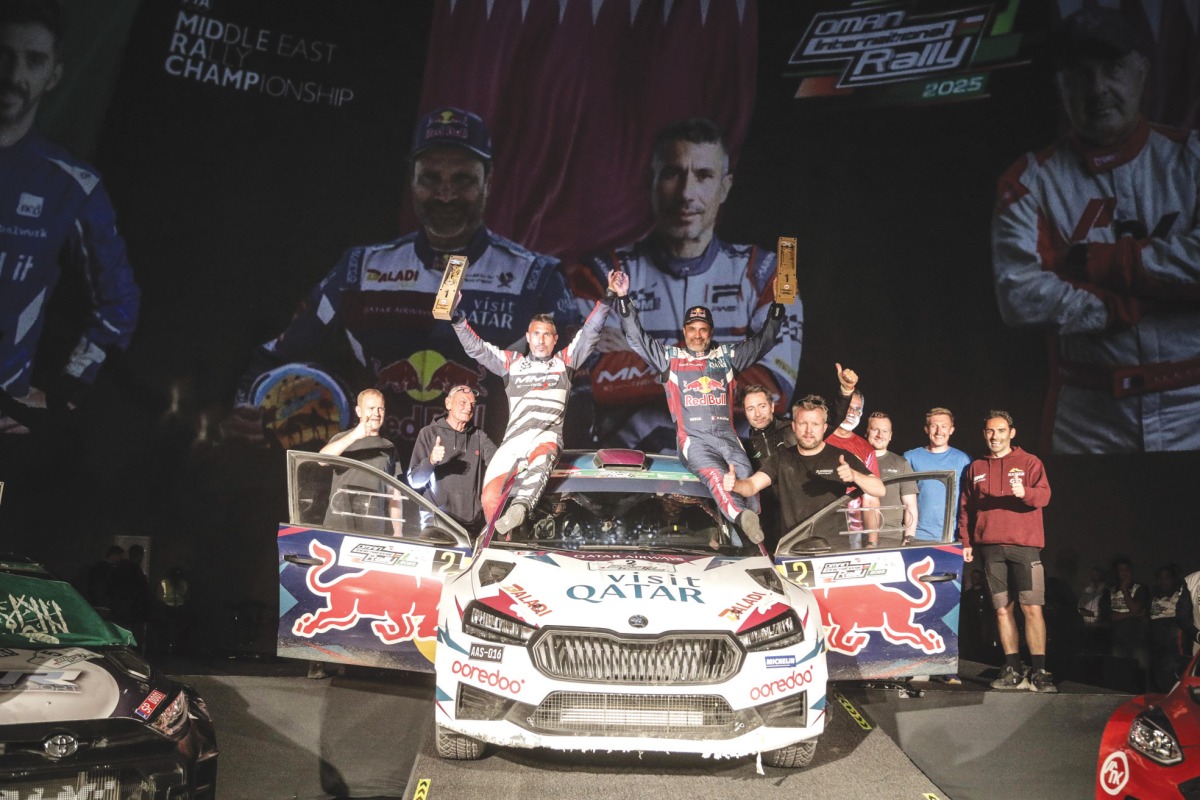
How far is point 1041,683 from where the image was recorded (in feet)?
19.9

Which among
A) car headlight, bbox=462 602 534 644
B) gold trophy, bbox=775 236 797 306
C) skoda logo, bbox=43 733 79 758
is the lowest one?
skoda logo, bbox=43 733 79 758

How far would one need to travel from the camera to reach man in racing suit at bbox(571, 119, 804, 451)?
898cm

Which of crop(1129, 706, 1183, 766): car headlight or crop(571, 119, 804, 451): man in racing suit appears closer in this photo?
crop(1129, 706, 1183, 766): car headlight

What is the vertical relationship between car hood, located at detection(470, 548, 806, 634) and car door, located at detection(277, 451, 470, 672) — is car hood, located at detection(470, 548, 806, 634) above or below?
above

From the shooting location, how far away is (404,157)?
9305 millimetres

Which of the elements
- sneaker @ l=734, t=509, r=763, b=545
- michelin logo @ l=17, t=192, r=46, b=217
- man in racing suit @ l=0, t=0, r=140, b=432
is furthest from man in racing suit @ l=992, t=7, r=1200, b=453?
michelin logo @ l=17, t=192, r=46, b=217

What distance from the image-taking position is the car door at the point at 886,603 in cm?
541

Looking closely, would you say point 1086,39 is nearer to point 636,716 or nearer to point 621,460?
point 621,460

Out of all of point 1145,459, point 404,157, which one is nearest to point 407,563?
point 404,157

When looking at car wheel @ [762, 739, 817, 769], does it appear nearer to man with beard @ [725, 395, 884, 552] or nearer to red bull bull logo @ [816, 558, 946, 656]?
red bull bull logo @ [816, 558, 946, 656]

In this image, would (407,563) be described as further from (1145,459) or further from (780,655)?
(1145,459)

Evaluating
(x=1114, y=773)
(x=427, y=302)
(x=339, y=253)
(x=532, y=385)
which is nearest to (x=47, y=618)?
(x=532, y=385)

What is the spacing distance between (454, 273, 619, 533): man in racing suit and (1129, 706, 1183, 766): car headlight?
10.1ft

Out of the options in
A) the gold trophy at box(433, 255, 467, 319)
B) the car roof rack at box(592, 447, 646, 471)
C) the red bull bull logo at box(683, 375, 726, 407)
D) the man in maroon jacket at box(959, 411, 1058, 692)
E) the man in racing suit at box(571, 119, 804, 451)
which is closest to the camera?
the car roof rack at box(592, 447, 646, 471)
